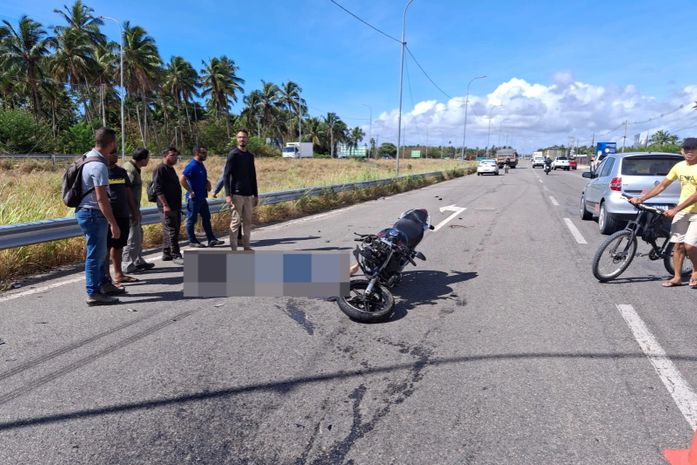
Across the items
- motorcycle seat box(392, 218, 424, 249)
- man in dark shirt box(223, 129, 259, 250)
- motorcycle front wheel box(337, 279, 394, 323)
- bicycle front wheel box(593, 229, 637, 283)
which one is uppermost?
man in dark shirt box(223, 129, 259, 250)

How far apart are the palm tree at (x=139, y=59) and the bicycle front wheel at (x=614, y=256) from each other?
5309cm

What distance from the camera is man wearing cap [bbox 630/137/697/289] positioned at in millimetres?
5266

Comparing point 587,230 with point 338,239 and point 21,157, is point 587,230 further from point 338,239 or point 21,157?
point 21,157

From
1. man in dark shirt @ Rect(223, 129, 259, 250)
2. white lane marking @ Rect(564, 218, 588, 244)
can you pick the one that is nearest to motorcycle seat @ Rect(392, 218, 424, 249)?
man in dark shirt @ Rect(223, 129, 259, 250)

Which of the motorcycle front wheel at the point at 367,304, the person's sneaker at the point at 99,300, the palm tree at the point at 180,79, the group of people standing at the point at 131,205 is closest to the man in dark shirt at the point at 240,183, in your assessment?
the group of people standing at the point at 131,205

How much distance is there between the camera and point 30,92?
5097cm

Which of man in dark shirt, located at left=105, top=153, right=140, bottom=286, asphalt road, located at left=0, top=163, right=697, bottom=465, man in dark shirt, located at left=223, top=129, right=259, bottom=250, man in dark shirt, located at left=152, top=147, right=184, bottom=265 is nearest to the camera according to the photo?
asphalt road, located at left=0, top=163, right=697, bottom=465

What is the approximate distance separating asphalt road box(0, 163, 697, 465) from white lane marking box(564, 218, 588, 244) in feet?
9.53

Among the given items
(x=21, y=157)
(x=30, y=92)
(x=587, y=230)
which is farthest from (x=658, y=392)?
(x=30, y=92)

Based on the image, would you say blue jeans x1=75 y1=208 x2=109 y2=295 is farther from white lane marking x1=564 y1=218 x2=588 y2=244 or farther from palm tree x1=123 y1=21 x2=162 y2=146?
palm tree x1=123 y1=21 x2=162 y2=146

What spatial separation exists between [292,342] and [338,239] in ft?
15.8

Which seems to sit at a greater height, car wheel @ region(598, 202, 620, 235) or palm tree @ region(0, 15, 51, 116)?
palm tree @ region(0, 15, 51, 116)

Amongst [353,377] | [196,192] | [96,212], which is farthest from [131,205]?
[353,377]

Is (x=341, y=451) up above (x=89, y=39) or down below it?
below
